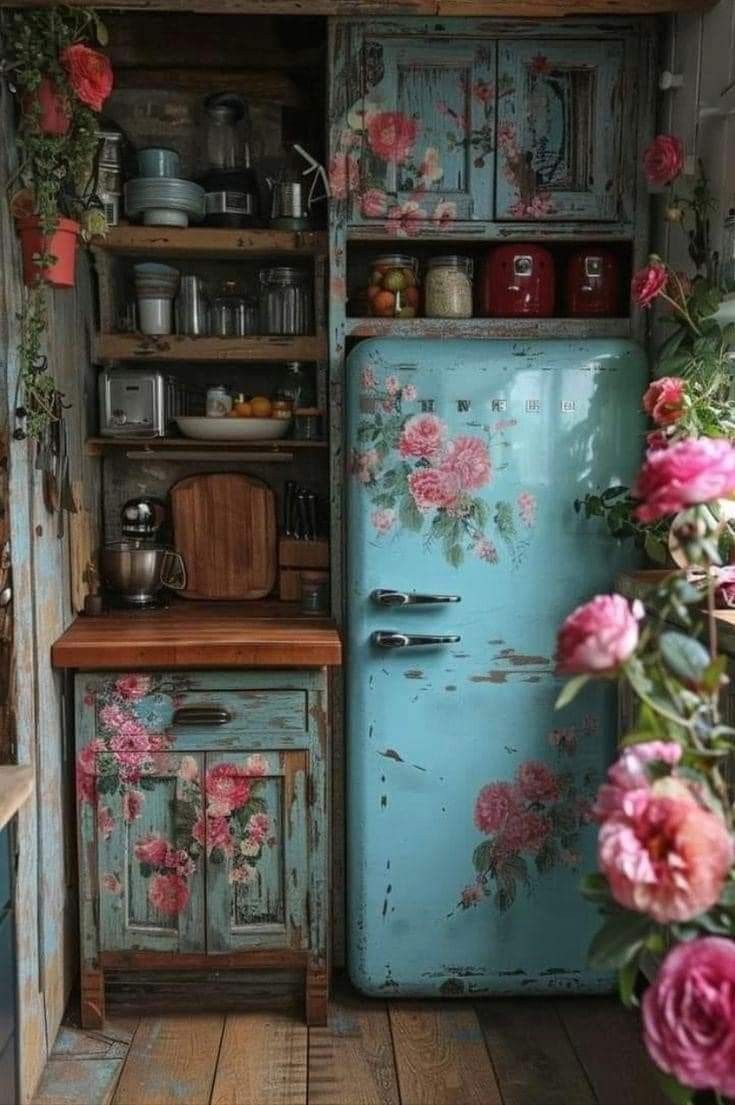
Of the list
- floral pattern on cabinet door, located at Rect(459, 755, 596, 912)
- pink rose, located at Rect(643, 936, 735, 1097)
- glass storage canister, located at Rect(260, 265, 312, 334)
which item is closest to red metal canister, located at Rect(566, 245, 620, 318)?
glass storage canister, located at Rect(260, 265, 312, 334)

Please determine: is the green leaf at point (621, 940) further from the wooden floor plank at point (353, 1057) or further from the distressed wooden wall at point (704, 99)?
the distressed wooden wall at point (704, 99)

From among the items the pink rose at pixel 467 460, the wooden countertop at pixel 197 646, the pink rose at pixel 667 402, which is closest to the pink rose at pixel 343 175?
the pink rose at pixel 467 460

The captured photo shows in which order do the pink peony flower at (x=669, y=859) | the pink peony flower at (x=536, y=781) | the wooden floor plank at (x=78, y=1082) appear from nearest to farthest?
the pink peony flower at (x=669, y=859) → the wooden floor plank at (x=78, y=1082) → the pink peony flower at (x=536, y=781)

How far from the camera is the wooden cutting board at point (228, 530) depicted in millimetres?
2959

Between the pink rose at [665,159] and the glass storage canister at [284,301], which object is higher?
the pink rose at [665,159]

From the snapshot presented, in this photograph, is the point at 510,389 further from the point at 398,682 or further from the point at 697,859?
the point at 697,859

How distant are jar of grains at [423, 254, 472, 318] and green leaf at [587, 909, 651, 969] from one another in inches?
70.6

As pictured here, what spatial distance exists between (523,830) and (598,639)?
1.60 meters

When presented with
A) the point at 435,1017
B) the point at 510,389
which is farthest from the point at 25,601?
the point at 435,1017

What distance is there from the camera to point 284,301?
9.38 ft

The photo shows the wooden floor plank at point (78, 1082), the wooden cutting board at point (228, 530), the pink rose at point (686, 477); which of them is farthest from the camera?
the wooden cutting board at point (228, 530)

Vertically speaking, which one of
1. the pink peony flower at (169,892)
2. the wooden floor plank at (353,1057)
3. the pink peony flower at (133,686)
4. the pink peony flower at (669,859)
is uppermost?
the pink peony flower at (669,859)

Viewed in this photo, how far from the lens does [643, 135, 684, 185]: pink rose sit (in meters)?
2.29

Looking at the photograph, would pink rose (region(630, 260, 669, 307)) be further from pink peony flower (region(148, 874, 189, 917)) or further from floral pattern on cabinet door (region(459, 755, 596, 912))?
pink peony flower (region(148, 874, 189, 917))
